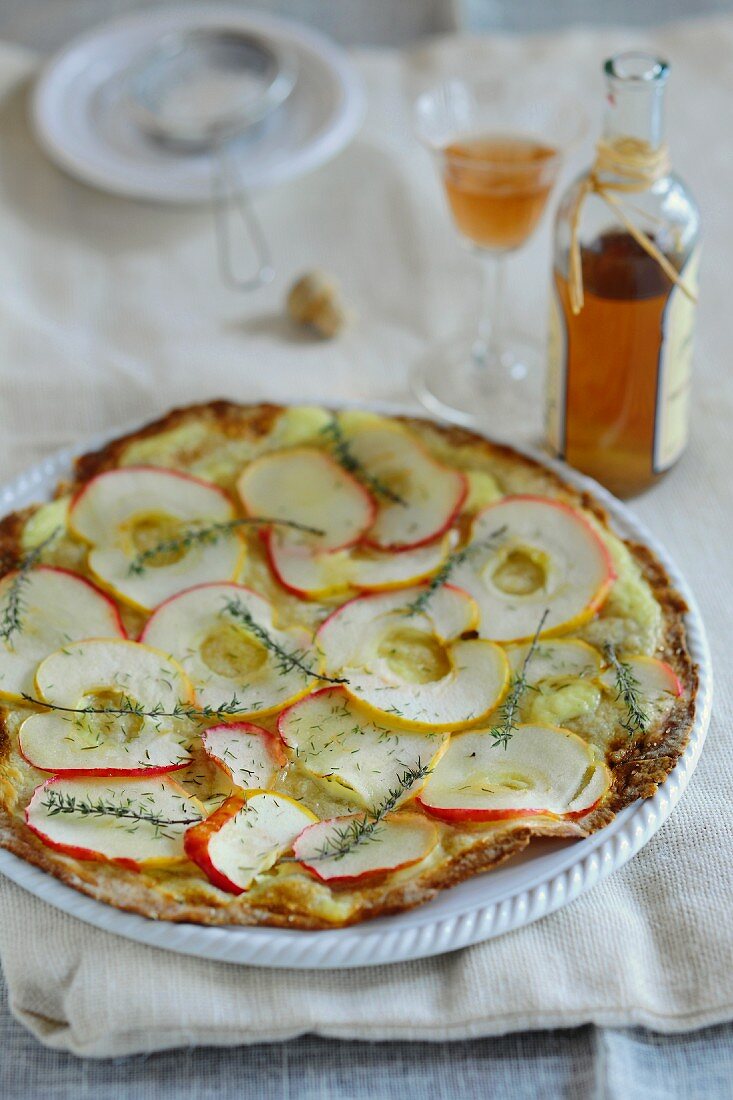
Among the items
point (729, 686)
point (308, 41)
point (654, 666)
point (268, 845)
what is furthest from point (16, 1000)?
point (308, 41)

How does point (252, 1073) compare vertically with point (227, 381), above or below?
below

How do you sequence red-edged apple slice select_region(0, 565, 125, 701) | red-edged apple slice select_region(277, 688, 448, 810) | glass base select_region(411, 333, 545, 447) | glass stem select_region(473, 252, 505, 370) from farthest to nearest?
glass stem select_region(473, 252, 505, 370), glass base select_region(411, 333, 545, 447), red-edged apple slice select_region(0, 565, 125, 701), red-edged apple slice select_region(277, 688, 448, 810)

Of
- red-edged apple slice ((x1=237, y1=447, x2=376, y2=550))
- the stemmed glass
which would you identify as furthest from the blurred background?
red-edged apple slice ((x1=237, y1=447, x2=376, y2=550))

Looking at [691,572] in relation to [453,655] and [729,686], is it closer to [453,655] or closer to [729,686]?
[729,686]

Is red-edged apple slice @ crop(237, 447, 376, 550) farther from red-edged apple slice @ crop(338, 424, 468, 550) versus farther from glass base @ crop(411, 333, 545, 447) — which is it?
glass base @ crop(411, 333, 545, 447)

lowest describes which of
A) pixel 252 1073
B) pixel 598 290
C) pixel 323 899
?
pixel 252 1073

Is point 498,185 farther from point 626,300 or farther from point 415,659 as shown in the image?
point 415,659

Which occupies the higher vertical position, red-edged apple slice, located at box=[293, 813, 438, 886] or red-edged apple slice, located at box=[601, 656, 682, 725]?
red-edged apple slice, located at box=[601, 656, 682, 725]
